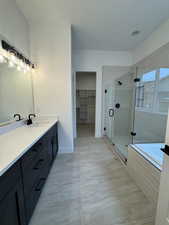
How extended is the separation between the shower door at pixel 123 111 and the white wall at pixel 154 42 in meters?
0.77

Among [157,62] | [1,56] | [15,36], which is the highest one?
[15,36]

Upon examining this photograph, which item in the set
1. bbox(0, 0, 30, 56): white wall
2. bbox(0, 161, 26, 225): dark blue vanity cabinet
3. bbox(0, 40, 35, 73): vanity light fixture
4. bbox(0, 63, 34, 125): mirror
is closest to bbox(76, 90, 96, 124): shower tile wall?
bbox(0, 63, 34, 125): mirror

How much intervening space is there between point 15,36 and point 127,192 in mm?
2939

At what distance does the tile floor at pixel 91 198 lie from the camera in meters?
1.13

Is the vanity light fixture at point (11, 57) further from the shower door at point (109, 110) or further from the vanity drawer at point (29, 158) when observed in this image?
the shower door at point (109, 110)

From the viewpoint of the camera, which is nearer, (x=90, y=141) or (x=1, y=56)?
(x=1, y=56)

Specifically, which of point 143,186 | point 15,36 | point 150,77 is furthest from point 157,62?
point 15,36

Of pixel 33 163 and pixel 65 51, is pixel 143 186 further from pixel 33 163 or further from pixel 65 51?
pixel 65 51

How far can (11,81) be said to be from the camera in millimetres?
1655

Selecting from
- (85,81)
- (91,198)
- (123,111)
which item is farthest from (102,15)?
(85,81)

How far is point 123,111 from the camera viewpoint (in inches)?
125

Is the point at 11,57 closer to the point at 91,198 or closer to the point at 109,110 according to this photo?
the point at 91,198

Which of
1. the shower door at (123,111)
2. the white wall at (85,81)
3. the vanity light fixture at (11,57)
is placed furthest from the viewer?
the white wall at (85,81)

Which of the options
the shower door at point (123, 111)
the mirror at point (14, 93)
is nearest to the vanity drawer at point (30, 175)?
the mirror at point (14, 93)
